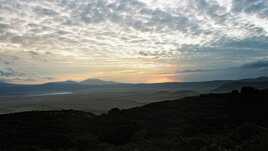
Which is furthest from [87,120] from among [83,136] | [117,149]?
[117,149]

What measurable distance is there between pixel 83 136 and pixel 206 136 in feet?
26.7

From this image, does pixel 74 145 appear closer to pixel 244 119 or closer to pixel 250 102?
pixel 244 119

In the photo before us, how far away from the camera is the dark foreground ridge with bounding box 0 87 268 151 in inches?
651

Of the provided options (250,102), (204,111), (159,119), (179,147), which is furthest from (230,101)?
(179,147)

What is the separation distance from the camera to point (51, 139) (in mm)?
19109

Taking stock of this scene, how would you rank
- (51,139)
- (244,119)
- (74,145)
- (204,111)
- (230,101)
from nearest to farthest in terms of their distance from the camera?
(74,145), (51,139), (244,119), (204,111), (230,101)

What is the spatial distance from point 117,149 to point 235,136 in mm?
7144

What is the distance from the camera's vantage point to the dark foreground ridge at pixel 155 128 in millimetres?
16547

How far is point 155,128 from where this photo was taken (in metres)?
22.7

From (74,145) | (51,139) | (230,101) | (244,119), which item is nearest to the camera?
(74,145)

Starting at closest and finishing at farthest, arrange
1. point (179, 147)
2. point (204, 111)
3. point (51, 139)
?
point (179, 147) → point (51, 139) → point (204, 111)

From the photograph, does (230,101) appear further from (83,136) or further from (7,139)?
(7,139)

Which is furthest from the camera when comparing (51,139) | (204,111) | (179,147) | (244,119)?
(204,111)

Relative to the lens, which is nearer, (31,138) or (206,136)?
(206,136)
